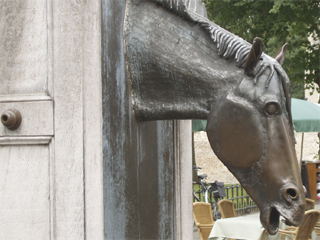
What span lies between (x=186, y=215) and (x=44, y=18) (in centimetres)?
148

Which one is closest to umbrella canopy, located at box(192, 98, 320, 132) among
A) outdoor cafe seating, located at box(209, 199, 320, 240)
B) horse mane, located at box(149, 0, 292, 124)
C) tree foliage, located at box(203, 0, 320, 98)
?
tree foliage, located at box(203, 0, 320, 98)

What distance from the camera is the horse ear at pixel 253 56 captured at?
2100mm

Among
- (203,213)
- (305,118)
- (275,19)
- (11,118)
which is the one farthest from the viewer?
(275,19)

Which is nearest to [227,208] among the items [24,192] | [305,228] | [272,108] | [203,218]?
[203,218]

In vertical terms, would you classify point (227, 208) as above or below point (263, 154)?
below

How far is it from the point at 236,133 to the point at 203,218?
21.1 ft

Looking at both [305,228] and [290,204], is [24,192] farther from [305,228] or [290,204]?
[305,228]

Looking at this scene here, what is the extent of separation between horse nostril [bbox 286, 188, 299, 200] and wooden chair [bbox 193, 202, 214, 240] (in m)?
6.08

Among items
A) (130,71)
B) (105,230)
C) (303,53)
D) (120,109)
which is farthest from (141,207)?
(303,53)

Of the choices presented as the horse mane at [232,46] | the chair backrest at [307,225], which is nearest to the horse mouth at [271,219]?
the horse mane at [232,46]

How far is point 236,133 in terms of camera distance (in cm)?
222

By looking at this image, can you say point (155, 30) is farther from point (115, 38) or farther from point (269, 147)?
point (269, 147)

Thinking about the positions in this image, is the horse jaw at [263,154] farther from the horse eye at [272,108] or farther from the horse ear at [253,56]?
the horse ear at [253,56]

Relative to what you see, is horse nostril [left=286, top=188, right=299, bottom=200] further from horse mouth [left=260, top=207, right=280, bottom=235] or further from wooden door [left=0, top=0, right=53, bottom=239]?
wooden door [left=0, top=0, right=53, bottom=239]
